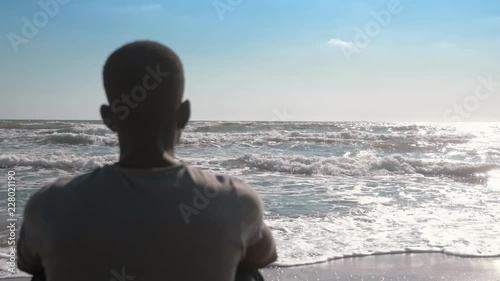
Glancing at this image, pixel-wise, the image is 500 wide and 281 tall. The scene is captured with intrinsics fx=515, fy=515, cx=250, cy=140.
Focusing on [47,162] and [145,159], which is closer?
[145,159]

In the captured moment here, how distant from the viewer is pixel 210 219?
115 cm

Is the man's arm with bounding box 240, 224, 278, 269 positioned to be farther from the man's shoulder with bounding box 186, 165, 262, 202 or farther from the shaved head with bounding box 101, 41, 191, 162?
the shaved head with bounding box 101, 41, 191, 162

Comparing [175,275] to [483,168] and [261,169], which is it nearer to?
[261,169]

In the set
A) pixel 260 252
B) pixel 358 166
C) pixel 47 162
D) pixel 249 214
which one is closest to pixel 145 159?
pixel 249 214

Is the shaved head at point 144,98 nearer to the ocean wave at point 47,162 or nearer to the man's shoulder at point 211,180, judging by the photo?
the man's shoulder at point 211,180

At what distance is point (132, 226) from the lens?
3.63 feet

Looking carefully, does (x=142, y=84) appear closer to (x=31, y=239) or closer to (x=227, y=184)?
(x=227, y=184)

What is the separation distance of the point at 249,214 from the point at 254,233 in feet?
0.24

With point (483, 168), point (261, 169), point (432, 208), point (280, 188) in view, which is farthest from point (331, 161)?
point (432, 208)

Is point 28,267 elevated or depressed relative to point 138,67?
depressed

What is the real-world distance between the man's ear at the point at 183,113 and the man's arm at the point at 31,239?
0.37m

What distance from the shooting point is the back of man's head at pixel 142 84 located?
122 centimetres

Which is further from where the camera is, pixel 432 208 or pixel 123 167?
pixel 432 208

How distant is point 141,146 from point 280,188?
9632mm
